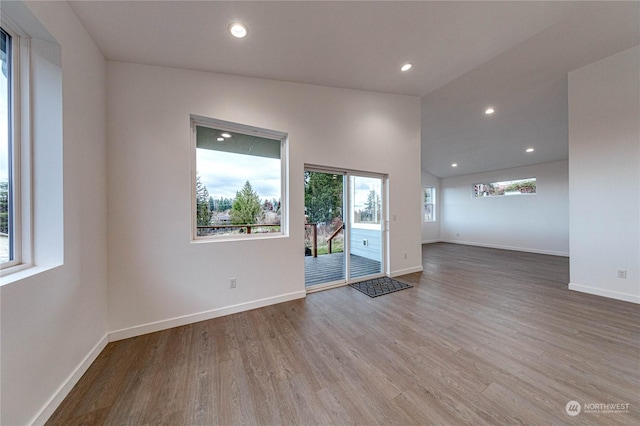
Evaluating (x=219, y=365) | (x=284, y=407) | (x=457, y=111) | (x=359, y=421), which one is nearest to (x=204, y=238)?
(x=219, y=365)

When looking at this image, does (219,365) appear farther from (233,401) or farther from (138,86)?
(138,86)

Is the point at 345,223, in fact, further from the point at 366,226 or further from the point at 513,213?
the point at 513,213

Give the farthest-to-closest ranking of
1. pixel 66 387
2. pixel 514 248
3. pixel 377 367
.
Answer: pixel 514 248 → pixel 377 367 → pixel 66 387

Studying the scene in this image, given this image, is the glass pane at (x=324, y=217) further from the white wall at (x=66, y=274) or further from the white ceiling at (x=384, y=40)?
the white wall at (x=66, y=274)

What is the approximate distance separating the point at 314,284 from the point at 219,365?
72.4 inches

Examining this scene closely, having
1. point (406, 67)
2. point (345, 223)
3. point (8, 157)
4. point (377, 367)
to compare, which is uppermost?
point (406, 67)

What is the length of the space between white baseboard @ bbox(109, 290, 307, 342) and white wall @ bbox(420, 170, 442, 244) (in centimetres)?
697

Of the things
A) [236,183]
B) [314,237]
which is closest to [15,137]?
[236,183]

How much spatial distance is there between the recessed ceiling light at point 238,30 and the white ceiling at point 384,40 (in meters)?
0.05

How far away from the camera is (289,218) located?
9.93ft

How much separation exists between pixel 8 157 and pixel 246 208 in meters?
1.85

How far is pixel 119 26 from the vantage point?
188 cm

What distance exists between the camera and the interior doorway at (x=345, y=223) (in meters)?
3.53
